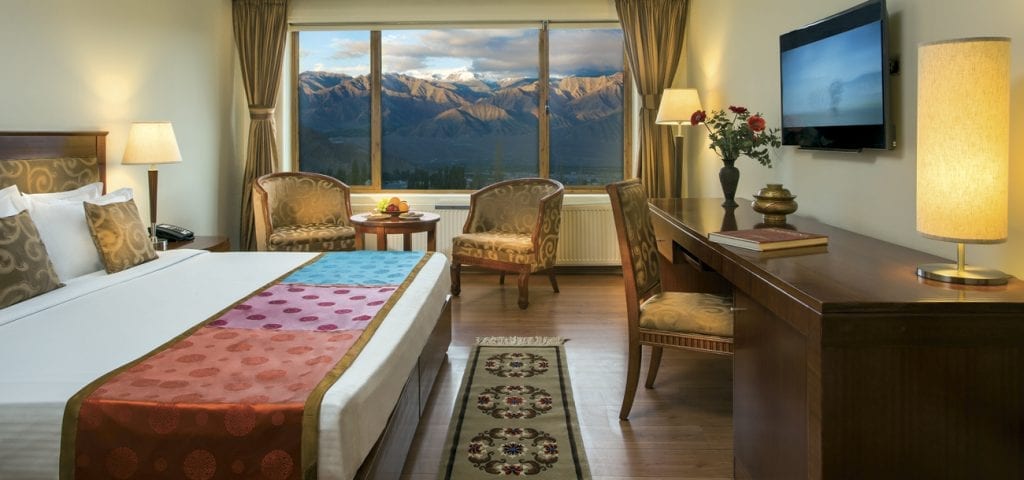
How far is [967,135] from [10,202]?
136 inches

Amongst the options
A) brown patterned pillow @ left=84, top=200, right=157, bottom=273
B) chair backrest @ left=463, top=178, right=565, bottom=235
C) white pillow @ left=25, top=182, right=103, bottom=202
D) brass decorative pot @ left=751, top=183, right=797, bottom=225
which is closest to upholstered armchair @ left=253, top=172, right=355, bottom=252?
chair backrest @ left=463, top=178, right=565, bottom=235

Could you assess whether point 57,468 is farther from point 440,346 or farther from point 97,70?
point 97,70

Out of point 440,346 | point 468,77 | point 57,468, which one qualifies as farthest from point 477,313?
point 57,468

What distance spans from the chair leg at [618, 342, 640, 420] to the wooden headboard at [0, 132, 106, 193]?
3029 mm

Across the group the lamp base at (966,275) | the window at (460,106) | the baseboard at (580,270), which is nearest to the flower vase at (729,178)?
the lamp base at (966,275)

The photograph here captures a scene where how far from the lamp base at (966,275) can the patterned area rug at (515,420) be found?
4.19 ft

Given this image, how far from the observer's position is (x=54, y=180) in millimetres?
→ 3852

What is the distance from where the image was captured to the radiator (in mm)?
6434

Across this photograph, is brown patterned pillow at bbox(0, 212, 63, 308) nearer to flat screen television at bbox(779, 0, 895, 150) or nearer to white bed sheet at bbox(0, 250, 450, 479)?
white bed sheet at bbox(0, 250, 450, 479)

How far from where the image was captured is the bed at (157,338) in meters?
1.74

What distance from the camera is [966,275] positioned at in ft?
6.11

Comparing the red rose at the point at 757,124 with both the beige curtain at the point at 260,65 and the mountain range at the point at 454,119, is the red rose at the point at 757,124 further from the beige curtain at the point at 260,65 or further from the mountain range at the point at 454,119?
the beige curtain at the point at 260,65

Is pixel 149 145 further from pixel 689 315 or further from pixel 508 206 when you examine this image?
pixel 689 315

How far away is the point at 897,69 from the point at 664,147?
351 centimetres
